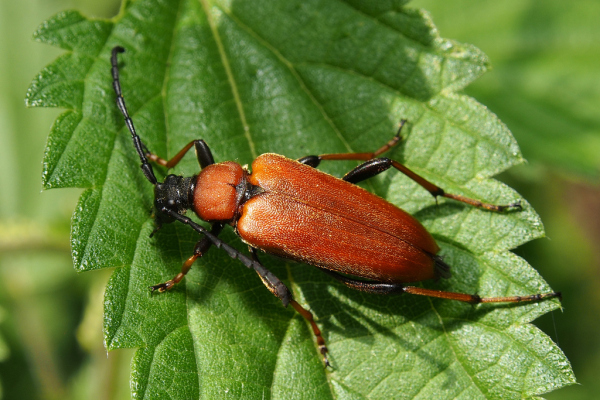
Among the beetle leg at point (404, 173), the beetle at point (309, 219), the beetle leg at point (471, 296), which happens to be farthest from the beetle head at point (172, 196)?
the beetle leg at point (471, 296)

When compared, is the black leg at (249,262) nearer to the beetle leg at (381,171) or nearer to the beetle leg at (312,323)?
the beetle leg at (312,323)

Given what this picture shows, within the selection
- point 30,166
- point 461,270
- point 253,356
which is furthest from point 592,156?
point 30,166

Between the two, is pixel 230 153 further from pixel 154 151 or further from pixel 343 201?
pixel 343 201

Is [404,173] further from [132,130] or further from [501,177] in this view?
[501,177]

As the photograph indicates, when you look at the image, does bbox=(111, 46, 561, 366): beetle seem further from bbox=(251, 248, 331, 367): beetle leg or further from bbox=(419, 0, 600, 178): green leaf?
bbox=(419, 0, 600, 178): green leaf

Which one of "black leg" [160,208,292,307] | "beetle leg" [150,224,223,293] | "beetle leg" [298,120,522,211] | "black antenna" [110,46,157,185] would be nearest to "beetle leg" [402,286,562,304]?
"beetle leg" [298,120,522,211]

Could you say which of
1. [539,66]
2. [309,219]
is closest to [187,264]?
[309,219]
